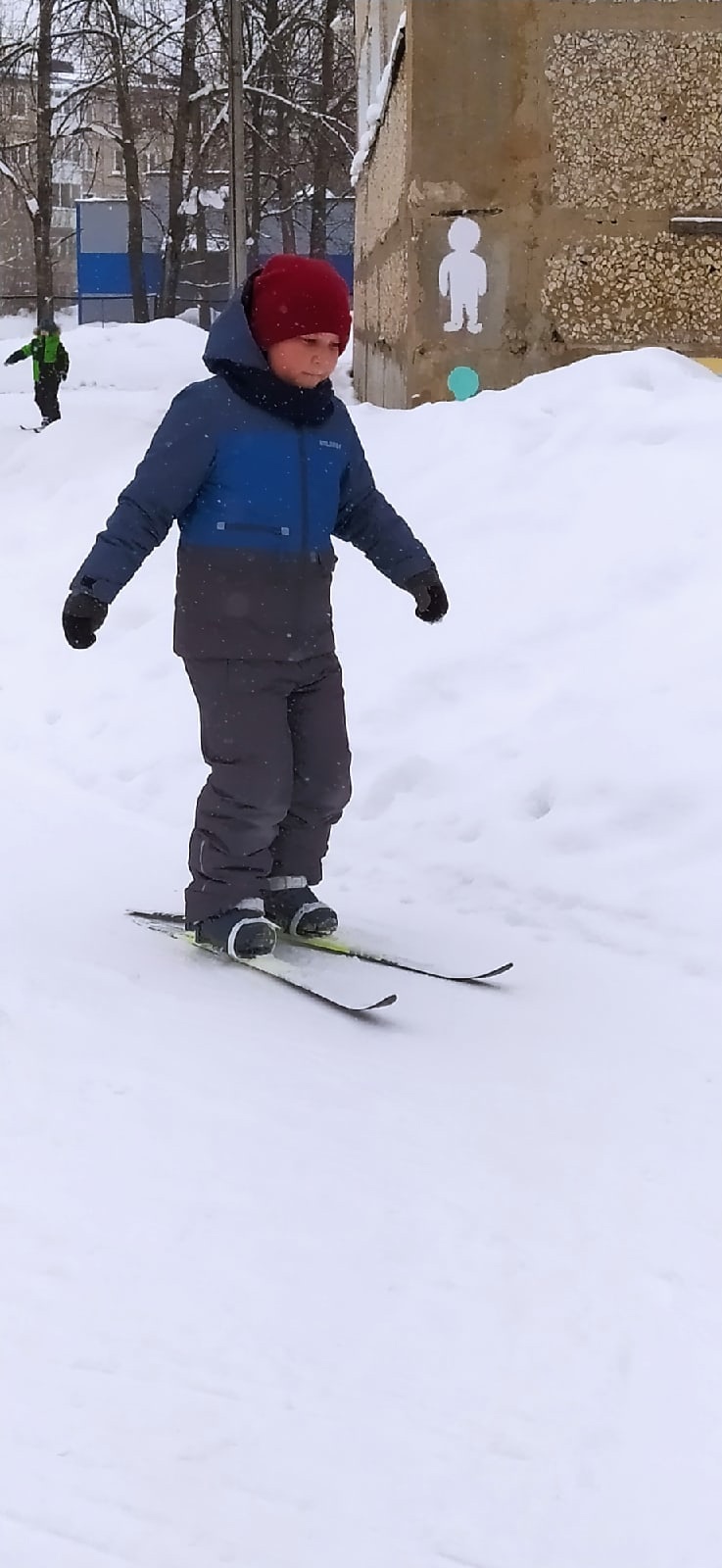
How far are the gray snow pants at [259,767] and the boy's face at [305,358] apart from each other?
0.60 metres

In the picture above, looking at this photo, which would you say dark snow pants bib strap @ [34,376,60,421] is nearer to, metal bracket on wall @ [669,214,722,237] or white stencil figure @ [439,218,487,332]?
white stencil figure @ [439,218,487,332]

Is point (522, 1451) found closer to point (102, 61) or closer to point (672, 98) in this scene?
point (672, 98)

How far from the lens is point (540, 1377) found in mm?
1715

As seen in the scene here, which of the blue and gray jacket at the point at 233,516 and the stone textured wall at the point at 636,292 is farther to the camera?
the stone textured wall at the point at 636,292

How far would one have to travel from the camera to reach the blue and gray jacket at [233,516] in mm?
2986

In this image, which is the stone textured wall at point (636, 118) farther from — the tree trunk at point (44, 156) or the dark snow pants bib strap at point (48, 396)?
the tree trunk at point (44, 156)

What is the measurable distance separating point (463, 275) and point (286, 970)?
5742mm

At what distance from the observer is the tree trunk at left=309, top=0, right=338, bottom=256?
2495 centimetres

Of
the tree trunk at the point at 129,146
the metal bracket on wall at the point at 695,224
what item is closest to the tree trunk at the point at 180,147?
the tree trunk at the point at 129,146

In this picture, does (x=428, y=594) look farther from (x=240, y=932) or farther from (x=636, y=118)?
(x=636, y=118)

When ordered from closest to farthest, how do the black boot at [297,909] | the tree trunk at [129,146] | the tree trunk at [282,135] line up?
the black boot at [297,909]
the tree trunk at [129,146]
the tree trunk at [282,135]

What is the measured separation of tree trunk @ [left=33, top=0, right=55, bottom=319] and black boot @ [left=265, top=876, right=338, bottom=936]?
22.8m

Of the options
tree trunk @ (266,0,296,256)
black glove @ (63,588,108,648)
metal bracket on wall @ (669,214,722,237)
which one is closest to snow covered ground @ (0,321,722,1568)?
black glove @ (63,588,108,648)

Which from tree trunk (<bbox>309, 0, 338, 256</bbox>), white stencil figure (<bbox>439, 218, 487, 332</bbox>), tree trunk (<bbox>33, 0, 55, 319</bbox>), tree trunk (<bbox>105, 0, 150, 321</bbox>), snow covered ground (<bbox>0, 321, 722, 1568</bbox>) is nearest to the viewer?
snow covered ground (<bbox>0, 321, 722, 1568</bbox>)
